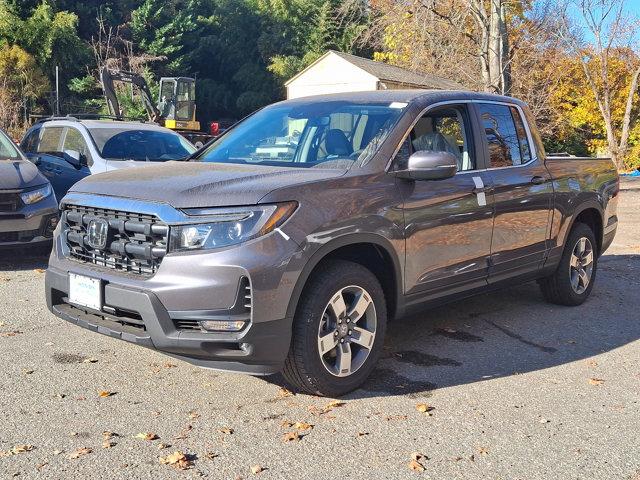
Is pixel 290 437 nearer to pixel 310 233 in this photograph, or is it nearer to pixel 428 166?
Answer: pixel 310 233

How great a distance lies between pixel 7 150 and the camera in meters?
9.01

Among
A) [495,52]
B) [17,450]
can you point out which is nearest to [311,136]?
[17,450]

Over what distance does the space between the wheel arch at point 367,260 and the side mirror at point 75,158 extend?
20.2ft

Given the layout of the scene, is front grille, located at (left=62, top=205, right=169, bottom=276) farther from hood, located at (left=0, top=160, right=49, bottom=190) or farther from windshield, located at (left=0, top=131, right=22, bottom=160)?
windshield, located at (left=0, top=131, right=22, bottom=160)

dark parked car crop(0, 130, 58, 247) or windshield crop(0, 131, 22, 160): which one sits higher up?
windshield crop(0, 131, 22, 160)

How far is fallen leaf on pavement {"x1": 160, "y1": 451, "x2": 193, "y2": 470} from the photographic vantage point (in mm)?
3367

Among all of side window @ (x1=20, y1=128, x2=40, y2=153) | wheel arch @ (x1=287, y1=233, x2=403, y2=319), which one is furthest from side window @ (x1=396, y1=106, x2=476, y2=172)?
side window @ (x1=20, y1=128, x2=40, y2=153)

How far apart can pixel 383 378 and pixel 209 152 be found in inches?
85.6

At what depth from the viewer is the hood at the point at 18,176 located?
791cm

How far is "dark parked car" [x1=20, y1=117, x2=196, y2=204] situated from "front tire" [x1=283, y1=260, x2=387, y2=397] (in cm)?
560

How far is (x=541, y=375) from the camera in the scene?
4.87 meters

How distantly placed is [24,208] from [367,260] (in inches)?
193

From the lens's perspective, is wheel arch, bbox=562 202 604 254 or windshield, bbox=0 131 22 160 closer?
wheel arch, bbox=562 202 604 254

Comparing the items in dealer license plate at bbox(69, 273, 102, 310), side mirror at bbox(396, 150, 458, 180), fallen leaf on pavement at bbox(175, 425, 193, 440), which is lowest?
fallen leaf on pavement at bbox(175, 425, 193, 440)
